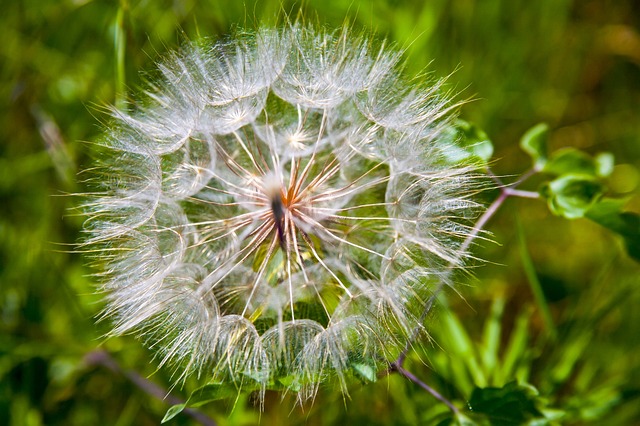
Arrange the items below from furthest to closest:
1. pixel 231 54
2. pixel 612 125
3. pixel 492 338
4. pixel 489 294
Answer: pixel 612 125 → pixel 489 294 → pixel 492 338 → pixel 231 54

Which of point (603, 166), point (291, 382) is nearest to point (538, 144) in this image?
point (603, 166)

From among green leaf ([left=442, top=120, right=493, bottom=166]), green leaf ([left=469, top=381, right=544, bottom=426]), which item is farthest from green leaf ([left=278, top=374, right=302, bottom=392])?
green leaf ([left=442, top=120, right=493, bottom=166])

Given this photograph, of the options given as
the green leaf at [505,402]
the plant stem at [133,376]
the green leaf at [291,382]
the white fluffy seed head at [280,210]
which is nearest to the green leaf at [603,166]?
the white fluffy seed head at [280,210]

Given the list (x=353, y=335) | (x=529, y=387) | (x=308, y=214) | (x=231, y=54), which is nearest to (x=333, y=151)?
(x=308, y=214)

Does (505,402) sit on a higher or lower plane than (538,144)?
lower

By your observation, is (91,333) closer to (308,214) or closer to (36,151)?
(36,151)

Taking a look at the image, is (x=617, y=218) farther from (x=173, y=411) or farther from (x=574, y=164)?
(x=173, y=411)

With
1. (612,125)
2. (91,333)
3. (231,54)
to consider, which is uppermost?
(612,125)
